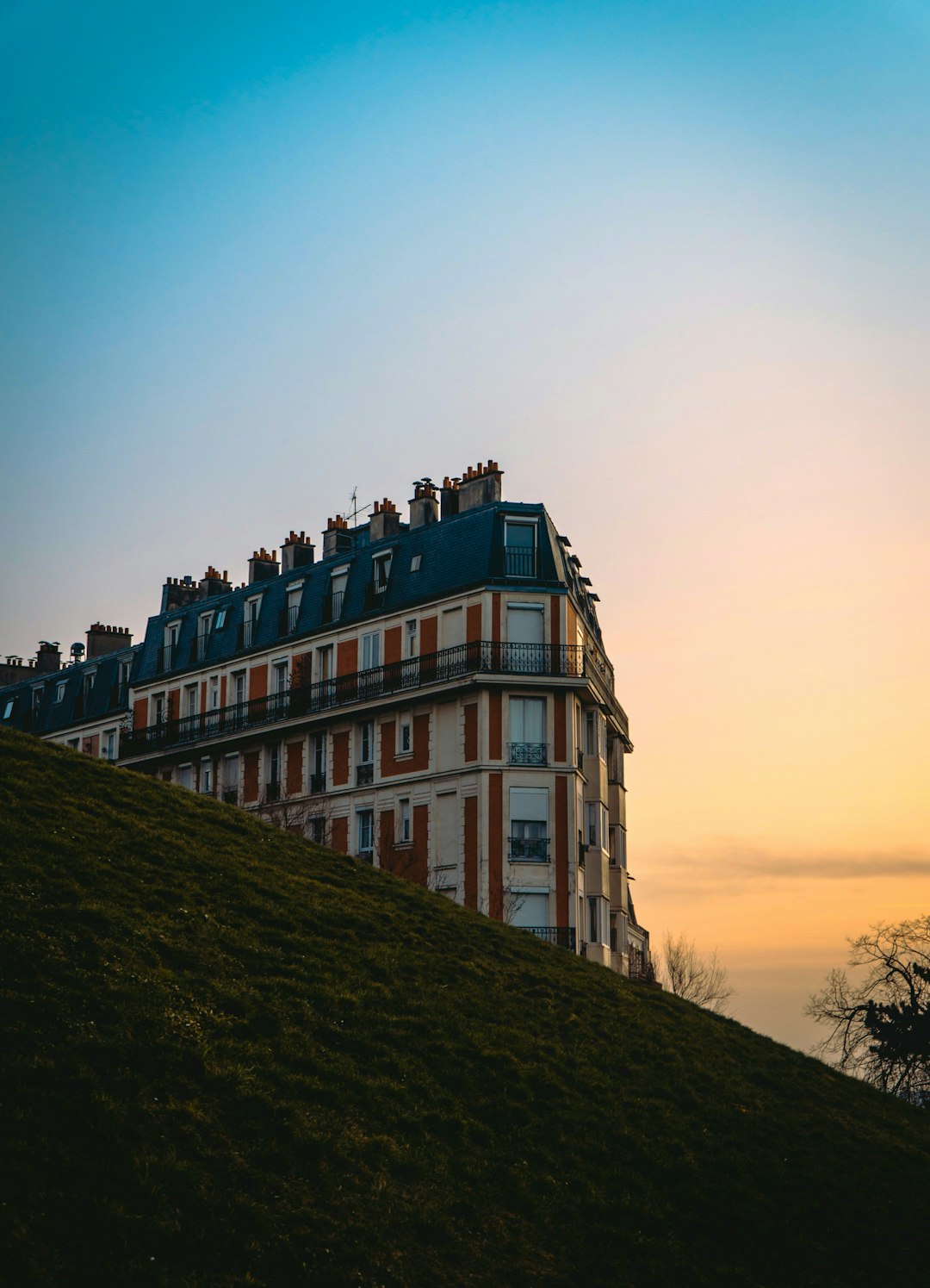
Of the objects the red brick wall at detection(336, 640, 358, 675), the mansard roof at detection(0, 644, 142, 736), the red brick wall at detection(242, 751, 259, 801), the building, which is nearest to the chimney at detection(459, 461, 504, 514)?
the building

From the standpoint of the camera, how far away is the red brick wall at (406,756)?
6175cm

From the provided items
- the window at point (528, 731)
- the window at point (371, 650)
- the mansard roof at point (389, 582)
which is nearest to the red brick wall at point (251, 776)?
the mansard roof at point (389, 582)

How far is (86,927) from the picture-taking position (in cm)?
2270

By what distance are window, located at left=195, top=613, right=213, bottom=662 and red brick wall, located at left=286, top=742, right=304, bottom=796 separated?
967 centimetres

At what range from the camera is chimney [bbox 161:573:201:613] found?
8169 centimetres

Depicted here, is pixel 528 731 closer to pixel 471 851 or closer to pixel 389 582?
pixel 471 851

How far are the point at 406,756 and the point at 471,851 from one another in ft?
18.3

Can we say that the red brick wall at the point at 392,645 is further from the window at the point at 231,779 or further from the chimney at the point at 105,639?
the chimney at the point at 105,639

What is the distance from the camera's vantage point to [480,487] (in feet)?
216

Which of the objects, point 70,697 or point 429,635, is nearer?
point 429,635

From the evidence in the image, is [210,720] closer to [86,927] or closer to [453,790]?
[453,790]

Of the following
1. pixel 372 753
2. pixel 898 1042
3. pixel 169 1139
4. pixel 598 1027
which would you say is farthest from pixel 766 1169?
pixel 372 753

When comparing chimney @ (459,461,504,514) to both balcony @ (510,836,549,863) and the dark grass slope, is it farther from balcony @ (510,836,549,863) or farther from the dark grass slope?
the dark grass slope

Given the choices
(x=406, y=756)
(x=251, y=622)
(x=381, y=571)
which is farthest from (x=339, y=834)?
(x=251, y=622)
